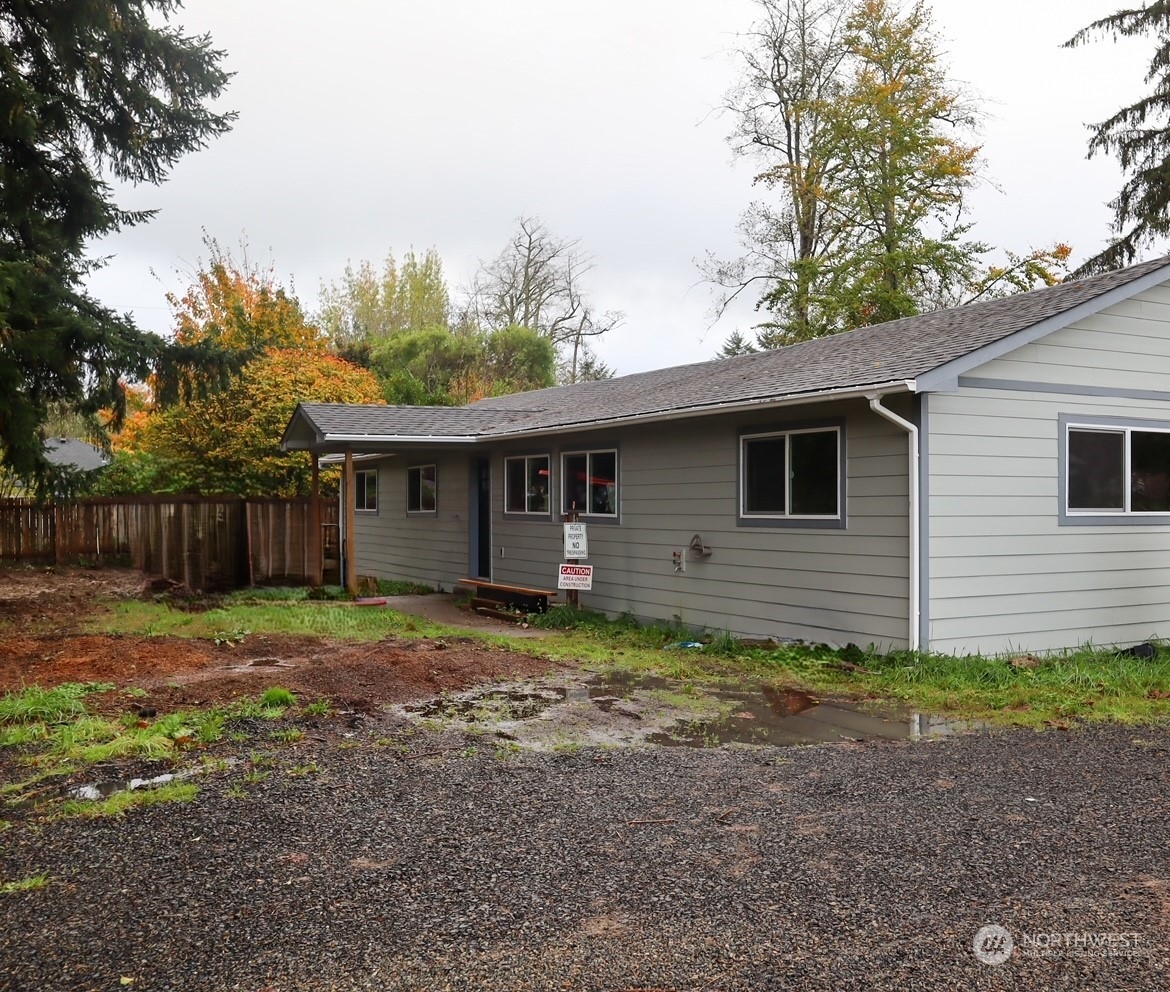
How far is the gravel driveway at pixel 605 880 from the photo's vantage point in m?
3.35

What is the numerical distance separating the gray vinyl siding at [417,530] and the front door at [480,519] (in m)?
0.20

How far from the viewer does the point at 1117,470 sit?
426 inches

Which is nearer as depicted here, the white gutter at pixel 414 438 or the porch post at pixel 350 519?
the white gutter at pixel 414 438

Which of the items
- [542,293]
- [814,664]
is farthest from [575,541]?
[542,293]

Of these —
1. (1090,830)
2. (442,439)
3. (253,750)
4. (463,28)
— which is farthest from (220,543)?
(1090,830)


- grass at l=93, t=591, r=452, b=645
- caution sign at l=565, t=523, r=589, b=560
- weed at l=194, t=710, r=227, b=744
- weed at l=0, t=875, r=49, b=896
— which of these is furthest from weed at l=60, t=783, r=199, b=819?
caution sign at l=565, t=523, r=589, b=560

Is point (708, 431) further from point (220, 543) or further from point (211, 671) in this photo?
point (220, 543)

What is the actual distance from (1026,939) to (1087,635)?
7.92m

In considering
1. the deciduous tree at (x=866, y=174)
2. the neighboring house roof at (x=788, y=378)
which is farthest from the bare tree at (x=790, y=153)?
the neighboring house roof at (x=788, y=378)

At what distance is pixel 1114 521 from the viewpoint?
10734 mm

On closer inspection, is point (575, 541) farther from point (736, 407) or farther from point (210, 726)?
point (210, 726)

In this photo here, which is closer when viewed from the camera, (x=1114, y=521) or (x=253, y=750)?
(x=253, y=750)

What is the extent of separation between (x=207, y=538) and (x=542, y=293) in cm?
2549

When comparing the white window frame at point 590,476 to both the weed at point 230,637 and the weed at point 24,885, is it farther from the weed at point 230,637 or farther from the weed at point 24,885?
the weed at point 24,885
